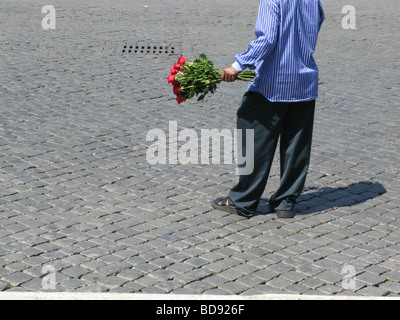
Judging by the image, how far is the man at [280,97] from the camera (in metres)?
5.74

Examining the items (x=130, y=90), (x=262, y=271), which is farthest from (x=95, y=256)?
(x=130, y=90)

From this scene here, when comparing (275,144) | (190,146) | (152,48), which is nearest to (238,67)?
(275,144)

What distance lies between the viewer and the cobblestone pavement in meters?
5.15

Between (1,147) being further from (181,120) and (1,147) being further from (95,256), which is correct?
(95,256)

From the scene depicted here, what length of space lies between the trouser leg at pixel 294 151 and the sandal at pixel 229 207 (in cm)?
26

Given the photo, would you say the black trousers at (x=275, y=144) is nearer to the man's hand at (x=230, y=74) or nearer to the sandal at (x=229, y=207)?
the sandal at (x=229, y=207)

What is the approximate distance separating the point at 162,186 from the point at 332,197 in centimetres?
152

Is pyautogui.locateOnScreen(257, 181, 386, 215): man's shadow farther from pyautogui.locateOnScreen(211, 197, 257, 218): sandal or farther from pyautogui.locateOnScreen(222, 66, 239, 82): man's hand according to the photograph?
pyautogui.locateOnScreen(222, 66, 239, 82): man's hand

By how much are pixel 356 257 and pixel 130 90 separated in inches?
193

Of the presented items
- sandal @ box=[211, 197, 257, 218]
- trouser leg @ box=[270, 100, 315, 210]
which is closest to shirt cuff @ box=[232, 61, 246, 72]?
trouser leg @ box=[270, 100, 315, 210]

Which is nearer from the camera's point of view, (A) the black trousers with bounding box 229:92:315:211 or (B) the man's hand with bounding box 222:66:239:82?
(B) the man's hand with bounding box 222:66:239:82

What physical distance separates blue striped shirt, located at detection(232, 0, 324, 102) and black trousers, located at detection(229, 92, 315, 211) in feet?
0.40

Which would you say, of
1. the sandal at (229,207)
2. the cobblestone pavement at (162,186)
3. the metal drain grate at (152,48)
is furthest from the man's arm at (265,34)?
the metal drain grate at (152,48)

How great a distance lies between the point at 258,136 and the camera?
605 cm
